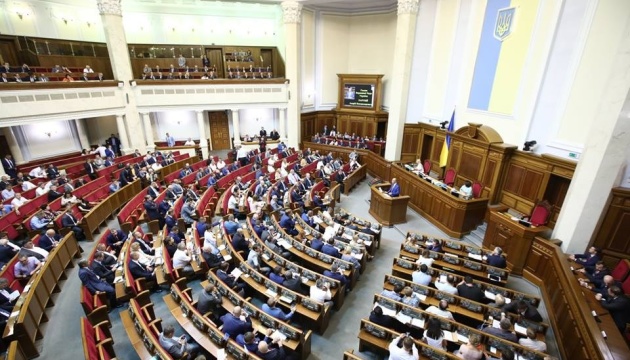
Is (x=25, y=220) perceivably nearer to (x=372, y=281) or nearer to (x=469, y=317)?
(x=372, y=281)

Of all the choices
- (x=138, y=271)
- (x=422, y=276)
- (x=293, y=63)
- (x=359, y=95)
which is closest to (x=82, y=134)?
(x=293, y=63)

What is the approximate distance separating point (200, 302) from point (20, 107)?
34.0 ft

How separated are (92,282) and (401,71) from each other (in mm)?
11612

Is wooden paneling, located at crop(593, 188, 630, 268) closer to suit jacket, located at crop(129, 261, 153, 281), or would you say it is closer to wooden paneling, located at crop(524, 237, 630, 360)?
wooden paneling, located at crop(524, 237, 630, 360)

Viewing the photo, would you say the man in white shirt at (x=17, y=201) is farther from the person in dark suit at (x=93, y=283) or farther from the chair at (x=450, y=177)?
the chair at (x=450, y=177)

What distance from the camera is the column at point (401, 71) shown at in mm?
11555

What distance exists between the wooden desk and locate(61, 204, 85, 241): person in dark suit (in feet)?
32.0

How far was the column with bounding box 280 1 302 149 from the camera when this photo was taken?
14.0 m

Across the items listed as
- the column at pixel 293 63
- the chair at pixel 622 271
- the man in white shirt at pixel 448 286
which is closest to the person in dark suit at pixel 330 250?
the man in white shirt at pixel 448 286

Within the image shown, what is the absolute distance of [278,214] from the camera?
811cm

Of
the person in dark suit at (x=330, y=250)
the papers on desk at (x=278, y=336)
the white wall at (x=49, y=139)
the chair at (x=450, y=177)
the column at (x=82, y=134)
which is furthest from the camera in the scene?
the column at (x=82, y=134)

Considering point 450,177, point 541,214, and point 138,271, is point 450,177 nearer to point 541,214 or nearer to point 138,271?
point 541,214

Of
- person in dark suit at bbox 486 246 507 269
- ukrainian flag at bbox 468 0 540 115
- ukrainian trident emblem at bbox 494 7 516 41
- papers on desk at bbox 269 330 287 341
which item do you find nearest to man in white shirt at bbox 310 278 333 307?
papers on desk at bbox 269 330 287 341

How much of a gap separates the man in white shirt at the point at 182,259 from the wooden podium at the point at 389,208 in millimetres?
5378
